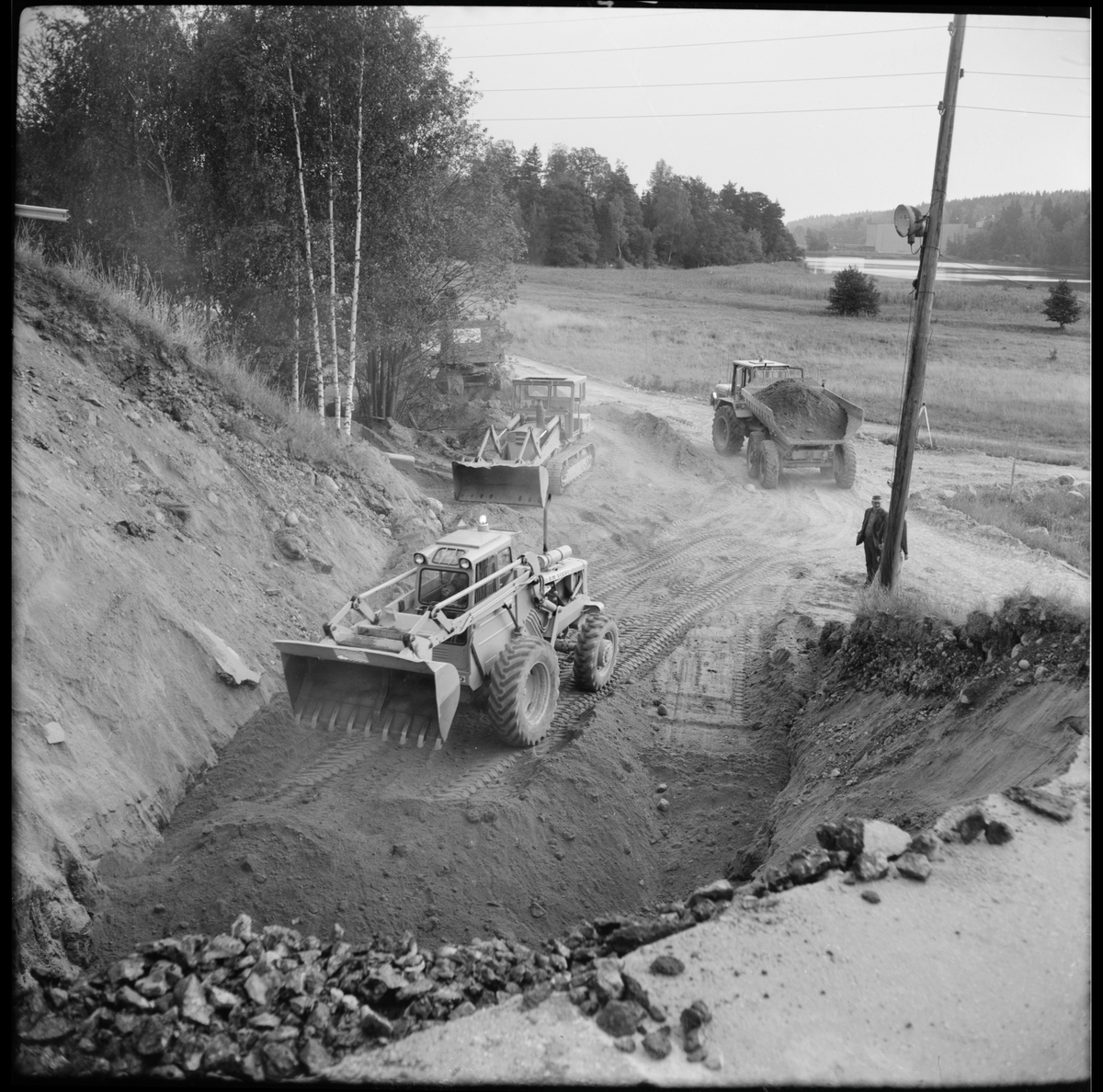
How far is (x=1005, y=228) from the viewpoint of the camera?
6.11m

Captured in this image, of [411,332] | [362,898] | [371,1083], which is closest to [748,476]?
[411,332]

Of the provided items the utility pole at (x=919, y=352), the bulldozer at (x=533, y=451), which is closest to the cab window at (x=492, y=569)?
the bulldozer at (x=533, y=451)

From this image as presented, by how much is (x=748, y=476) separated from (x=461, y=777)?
634cm

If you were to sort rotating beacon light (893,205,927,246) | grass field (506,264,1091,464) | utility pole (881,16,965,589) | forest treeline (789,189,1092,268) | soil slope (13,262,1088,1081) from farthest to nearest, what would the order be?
grass field (506,264,1091,464) < utility pole (881,16,965,589) < rotating beacon light (893,205,927,246) < forest treeline (789,189,1092,268) < soil slope (13,262,1088,1081)

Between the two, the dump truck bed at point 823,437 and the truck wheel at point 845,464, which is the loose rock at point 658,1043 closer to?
the truck wheel at point 845,464

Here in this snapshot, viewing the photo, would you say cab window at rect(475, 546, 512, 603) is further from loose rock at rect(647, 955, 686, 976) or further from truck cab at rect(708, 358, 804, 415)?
truck cab at rect(708, 358, 804, 415)

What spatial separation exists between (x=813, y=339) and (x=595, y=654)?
5.41 m

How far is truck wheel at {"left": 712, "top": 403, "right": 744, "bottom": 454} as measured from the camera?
11852 millimetres

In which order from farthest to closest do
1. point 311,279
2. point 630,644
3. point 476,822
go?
point 311,279 < point 630,644 < point 476,822

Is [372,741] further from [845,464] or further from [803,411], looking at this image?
[803,411]

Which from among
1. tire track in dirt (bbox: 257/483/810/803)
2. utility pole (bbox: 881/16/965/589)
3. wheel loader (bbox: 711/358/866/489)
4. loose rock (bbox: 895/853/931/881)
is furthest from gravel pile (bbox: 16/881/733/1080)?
wheel loader (bbox: 711/358/866/489)

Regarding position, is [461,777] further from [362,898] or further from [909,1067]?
[909,1067]

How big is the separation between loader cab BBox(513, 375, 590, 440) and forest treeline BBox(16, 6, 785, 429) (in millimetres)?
2588

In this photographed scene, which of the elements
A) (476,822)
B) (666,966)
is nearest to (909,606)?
(476,822)
